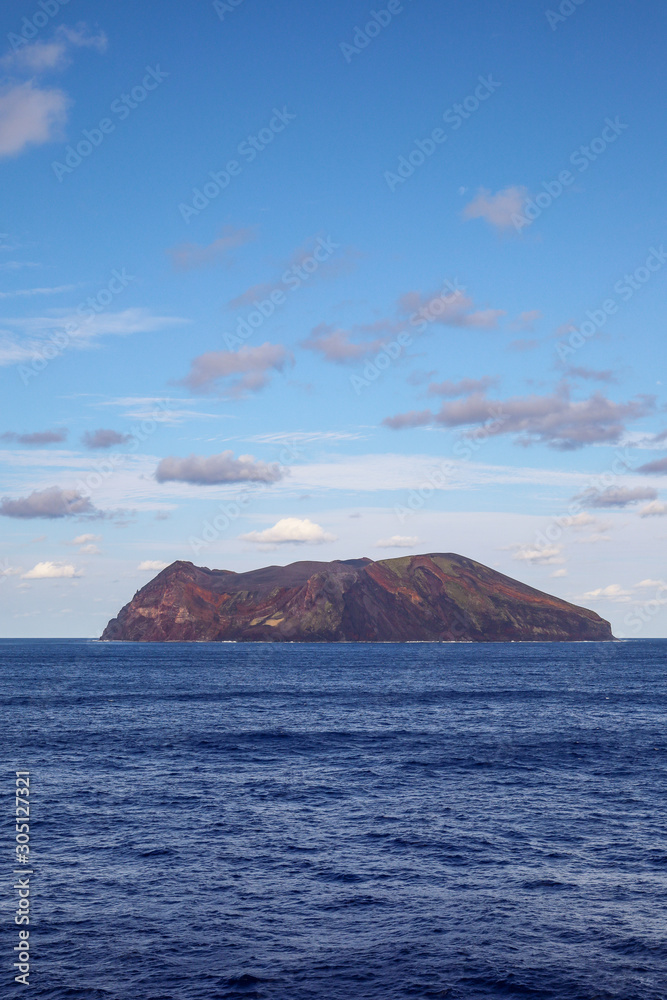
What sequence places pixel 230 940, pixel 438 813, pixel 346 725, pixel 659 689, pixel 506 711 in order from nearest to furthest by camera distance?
pixel 230 940 < pixel 438 813 < pixel 346 725 < pixel 506 711 < pixel 659 689

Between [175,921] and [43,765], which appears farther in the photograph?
[43,765]

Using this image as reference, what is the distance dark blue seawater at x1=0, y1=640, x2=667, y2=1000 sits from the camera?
75.8 feet

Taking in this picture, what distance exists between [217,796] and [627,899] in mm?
23640

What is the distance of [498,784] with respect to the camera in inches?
1884

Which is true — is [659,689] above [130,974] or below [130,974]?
below

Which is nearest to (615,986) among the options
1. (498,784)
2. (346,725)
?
(498,784)

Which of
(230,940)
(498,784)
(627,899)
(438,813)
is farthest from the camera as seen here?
(498,784)

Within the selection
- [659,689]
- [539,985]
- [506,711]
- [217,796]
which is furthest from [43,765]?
[659,689]

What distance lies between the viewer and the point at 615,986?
2219 centimetres

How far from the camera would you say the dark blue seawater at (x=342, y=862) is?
23.1 meters

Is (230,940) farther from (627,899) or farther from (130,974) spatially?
(627,899)

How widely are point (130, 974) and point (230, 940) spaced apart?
11.8 ft

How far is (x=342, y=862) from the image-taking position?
33.1m

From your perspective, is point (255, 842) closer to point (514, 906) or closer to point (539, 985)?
point (514, 906)
